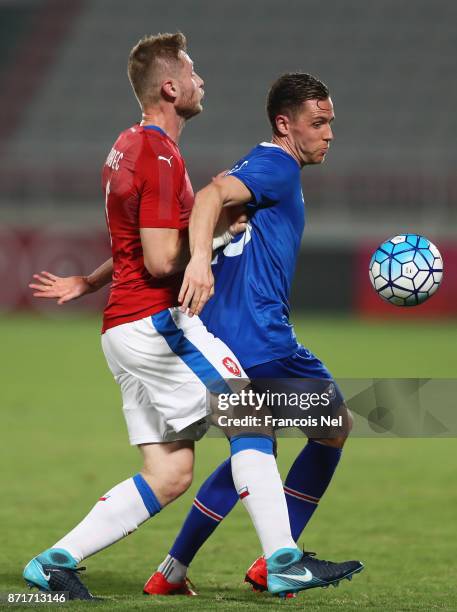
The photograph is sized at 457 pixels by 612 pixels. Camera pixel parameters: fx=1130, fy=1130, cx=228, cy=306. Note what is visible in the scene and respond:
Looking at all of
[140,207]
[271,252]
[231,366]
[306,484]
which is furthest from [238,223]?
[306,484]

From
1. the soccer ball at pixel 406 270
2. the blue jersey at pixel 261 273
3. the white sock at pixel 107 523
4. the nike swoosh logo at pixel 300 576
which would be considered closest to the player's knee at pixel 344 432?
the blue jersey at pixel 261 273

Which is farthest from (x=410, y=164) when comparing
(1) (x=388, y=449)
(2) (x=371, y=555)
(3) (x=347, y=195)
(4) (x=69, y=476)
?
(2) (x=371, y=555)

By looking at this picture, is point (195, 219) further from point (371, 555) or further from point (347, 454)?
point (347, 454)

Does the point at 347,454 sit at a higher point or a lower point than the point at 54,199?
lower

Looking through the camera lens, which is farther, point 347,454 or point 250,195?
point 347,454

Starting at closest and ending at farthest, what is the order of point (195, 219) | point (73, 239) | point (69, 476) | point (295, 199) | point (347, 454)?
point (195, 219) < point (295, 199) < point (69, 476) < point (347, 454) < point (73, 239)

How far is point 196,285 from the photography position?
3.81 meters

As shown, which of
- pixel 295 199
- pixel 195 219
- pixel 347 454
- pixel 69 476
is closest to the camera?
pixel 195 219

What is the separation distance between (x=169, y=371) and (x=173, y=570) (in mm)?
859

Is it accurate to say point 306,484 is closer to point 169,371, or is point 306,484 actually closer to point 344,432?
point 344,432

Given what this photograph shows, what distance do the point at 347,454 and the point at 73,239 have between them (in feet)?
44.4

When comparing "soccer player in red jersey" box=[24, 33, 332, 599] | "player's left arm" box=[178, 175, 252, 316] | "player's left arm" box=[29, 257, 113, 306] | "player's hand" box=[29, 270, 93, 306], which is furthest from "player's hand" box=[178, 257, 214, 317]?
"player's hand" box=[29, 270, 93, 306]

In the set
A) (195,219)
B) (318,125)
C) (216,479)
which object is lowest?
(216,479)

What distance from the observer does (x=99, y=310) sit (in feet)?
72.8
